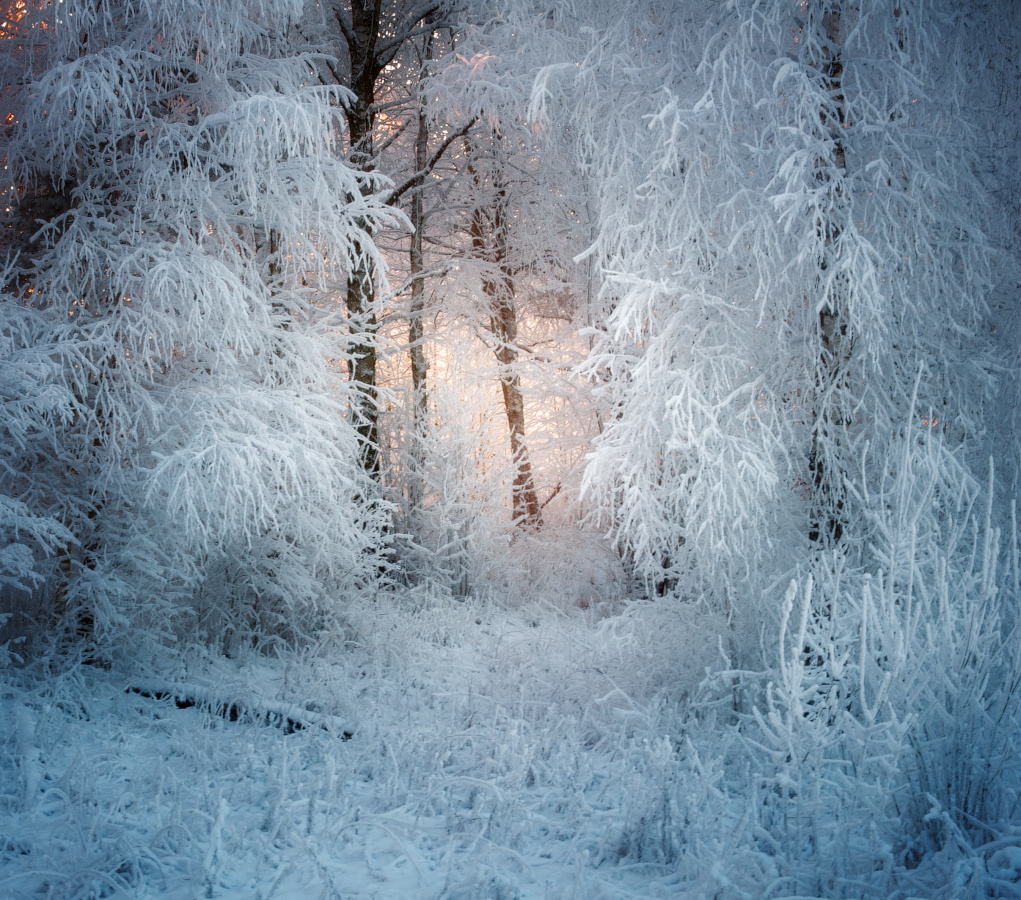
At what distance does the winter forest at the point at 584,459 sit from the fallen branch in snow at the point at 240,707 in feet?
0.10

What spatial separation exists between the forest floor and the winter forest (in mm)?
26

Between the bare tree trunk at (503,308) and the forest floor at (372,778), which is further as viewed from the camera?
the bare tree trunk at (503,308)

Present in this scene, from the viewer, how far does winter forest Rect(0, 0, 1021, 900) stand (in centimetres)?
294

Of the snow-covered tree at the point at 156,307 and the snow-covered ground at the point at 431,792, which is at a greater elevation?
the snow-covered tree at the point at 156,307

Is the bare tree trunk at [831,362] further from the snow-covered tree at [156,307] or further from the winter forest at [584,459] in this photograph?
the snow-covered tree at [156,307]

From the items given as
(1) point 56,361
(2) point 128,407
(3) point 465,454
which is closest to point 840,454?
(3) point 465,454

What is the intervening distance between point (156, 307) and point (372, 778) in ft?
12.7

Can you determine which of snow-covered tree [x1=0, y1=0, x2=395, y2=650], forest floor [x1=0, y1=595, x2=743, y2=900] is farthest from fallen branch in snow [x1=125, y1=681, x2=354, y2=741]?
snow-covered tree [x1=0, y1=0, x2=395, y2=650]

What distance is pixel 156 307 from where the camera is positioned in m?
5.33

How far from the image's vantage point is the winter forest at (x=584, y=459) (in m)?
2.94

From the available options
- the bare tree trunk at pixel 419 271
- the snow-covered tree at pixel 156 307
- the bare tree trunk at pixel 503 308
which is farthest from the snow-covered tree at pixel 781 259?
the bare tree trunk at pixel 503 308

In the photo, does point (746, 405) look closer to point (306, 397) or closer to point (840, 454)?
point (840, 454)

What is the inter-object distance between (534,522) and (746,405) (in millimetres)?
5637

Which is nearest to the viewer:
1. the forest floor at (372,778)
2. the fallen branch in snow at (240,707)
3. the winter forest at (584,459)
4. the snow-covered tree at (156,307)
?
the forest floor at (372,778)
